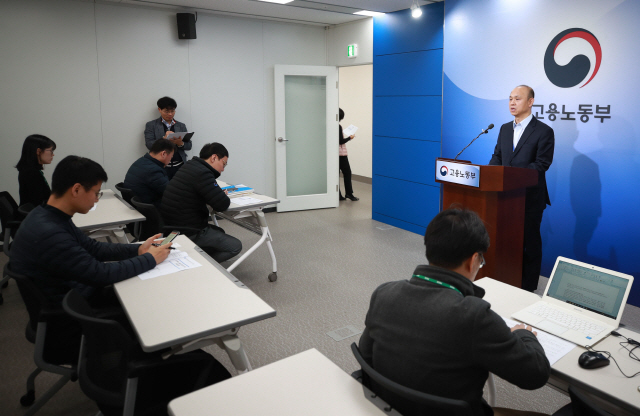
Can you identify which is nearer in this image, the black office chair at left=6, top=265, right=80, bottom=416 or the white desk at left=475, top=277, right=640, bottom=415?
the white desk at left=475, top=277, right=640, bottom=415

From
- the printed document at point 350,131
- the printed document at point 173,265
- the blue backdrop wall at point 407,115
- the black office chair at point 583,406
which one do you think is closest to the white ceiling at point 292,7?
the blue backdrop wall at point 407,115

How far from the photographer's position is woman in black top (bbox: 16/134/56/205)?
436 centimetres

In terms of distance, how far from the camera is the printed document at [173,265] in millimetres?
2570

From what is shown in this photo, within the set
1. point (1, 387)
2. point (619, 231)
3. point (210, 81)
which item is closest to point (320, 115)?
point (210, 81)

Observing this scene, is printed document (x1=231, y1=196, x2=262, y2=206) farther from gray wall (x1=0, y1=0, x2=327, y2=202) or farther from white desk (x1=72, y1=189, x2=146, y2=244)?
gray wall (x1=0, y1=0, x2=327, y2=202)

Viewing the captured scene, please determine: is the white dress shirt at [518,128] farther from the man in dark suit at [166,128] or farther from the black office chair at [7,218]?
the black office chair at [7,218]

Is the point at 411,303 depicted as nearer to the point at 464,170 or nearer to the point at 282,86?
the point at 464,170

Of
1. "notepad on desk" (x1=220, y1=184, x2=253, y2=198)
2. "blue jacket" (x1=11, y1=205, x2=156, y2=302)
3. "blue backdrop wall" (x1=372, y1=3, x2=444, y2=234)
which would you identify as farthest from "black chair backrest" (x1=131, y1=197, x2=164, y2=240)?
"blue backdrop wall" (x1=372, y1=3, x2=444, y2=234)

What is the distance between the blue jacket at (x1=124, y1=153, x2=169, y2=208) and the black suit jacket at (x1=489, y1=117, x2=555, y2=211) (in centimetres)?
311

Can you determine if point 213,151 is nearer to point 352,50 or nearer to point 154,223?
point 154,223

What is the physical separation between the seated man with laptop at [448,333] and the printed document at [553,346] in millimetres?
180

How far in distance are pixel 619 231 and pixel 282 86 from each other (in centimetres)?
485

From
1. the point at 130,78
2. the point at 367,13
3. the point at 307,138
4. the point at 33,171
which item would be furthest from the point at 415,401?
the point at 307,138

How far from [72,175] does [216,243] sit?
2005 millimetres
